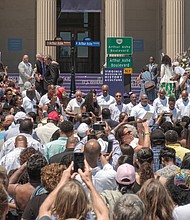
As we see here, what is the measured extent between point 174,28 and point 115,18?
2.69 m

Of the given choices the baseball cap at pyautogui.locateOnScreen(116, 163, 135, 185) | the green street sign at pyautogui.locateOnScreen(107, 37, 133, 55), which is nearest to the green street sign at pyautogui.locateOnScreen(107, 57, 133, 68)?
the green street sign at pyautogui.locateOnScreen(107, 37, 133, 55)

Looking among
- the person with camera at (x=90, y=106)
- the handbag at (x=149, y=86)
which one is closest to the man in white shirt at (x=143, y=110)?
the person with camera at (x=90, y=106)

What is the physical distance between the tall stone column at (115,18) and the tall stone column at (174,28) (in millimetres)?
2107

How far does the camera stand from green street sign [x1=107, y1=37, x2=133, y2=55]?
2283cm

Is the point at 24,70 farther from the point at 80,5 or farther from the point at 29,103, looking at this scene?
the point at 80,5

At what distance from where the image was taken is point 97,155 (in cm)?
760

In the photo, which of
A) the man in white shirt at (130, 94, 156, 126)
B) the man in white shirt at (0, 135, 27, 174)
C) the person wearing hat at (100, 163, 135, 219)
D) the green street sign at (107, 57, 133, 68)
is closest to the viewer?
the person wearing hat at (100, 163, 135, 219)

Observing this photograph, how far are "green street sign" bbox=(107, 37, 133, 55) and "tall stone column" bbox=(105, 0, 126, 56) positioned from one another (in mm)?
5187

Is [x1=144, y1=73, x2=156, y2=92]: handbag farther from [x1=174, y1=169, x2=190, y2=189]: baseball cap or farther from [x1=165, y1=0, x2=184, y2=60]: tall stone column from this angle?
[x1=174, y1=169, x2=190, y2=189]: baseball cap

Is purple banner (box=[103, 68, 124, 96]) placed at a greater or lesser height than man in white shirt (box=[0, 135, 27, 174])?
greater

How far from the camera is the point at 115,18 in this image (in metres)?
28.3

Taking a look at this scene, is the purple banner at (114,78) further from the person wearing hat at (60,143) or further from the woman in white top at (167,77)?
the person wearing hat at (60,143)

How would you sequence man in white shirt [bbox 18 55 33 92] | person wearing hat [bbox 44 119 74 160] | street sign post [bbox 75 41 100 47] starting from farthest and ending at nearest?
street sign post [bbox 75 41 100 47] → man in white shirt [bbox 18 55 33 92] → person wearing hat [bbox 44 119 74 160]

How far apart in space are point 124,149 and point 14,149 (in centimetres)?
164
